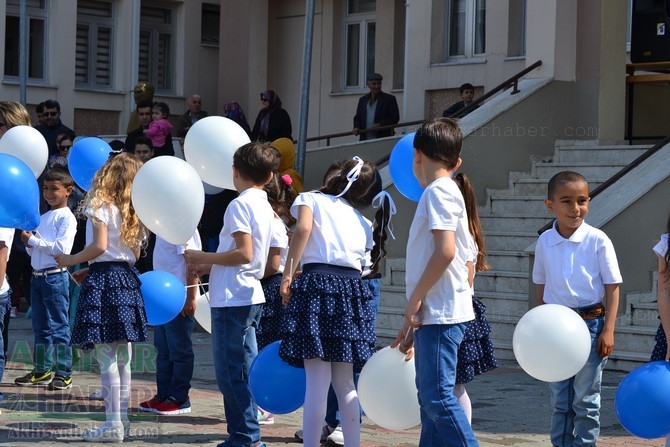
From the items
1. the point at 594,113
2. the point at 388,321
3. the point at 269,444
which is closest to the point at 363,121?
the point at 594,113

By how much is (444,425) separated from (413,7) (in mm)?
12291

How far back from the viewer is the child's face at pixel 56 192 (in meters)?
8.48

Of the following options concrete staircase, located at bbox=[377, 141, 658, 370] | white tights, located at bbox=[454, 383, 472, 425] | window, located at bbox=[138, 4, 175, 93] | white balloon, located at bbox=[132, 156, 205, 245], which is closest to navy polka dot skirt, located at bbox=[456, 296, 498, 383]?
white tights, located at bbox=[454, 383, 472, 425]

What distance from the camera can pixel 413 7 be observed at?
55.8 feet

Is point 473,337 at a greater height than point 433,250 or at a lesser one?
lesser

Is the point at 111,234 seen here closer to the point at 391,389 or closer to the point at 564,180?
the point at 391,389

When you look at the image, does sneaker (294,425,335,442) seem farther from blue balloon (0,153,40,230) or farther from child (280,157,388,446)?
blue balloon (0,153,40,230)

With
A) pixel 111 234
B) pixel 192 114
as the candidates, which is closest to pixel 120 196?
pixel 111 234

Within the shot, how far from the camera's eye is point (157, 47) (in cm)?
2350

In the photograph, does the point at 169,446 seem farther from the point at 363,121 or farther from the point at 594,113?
the point at 363,121

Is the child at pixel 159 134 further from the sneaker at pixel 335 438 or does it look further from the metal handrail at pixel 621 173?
the sneaker at pixel 335 438

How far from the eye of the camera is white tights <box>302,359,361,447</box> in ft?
20.6

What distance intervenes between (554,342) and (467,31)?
11802mm

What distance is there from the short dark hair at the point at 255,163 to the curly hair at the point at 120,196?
0.89 metres
